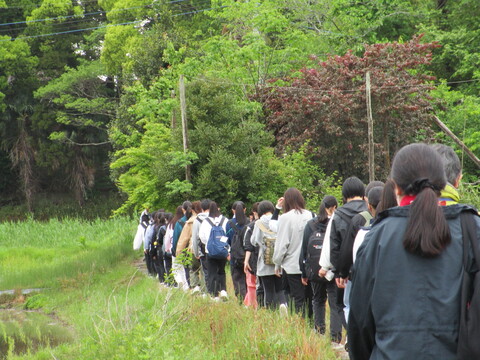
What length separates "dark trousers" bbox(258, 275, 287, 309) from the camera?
10328mm

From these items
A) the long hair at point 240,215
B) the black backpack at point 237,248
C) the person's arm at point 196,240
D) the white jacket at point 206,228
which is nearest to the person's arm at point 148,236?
the person's arm at point 196,240

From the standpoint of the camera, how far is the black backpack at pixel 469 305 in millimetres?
3090

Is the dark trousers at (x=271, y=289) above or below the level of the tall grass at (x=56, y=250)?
above

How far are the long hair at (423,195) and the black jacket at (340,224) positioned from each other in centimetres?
395

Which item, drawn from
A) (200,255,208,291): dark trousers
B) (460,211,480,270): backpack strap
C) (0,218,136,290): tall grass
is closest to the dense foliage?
(0,218,136,290): tall grass

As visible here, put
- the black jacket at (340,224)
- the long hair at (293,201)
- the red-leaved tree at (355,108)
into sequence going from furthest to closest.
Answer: the red-leaved tree at (355,108), the long hair at (293,201), the black jacket at (340,224)

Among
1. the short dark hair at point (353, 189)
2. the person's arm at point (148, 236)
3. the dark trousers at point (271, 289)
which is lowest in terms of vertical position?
the person's arm at point (148, 236)

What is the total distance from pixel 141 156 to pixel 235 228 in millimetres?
13767

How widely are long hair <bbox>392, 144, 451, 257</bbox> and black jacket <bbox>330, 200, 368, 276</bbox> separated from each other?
3946mm

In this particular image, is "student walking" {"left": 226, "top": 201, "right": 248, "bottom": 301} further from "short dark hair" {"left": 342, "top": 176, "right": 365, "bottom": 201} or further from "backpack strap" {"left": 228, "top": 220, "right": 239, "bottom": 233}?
"short dark hair" {"left": 342, "top": 176, "right": 365, "bottom": 201}

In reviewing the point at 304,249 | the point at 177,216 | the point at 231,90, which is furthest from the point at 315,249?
the point at 231,90

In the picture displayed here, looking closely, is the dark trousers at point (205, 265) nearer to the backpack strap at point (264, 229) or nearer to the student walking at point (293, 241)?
the backpack strap at point (264, 229)

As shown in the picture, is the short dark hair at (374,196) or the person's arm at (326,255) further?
the person's arm at (326,255)

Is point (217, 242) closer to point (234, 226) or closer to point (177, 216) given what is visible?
point (234, 226)
